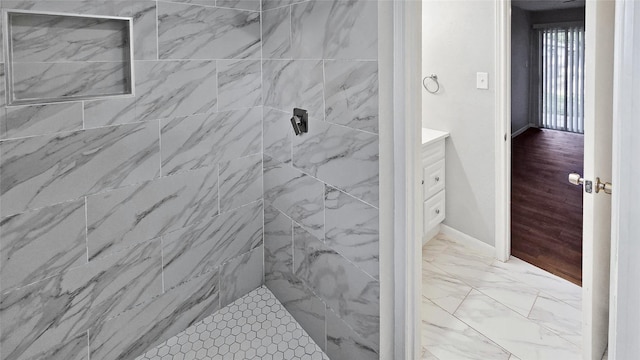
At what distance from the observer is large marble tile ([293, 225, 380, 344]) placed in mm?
1604

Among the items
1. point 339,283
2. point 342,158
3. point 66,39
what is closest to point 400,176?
point 342,158

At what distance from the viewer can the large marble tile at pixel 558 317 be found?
2.01 m

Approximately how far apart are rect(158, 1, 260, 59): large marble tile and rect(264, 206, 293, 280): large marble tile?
0.86 meters

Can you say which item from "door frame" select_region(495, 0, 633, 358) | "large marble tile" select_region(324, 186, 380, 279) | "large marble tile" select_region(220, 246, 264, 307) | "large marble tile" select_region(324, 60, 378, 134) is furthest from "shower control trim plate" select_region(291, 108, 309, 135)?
"door frame" select_region(495, 0, 633, 358)

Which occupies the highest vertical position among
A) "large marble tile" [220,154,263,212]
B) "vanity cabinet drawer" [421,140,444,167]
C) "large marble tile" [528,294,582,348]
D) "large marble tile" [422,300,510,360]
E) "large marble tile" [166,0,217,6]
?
"large marble tile" [166,0,217,6]

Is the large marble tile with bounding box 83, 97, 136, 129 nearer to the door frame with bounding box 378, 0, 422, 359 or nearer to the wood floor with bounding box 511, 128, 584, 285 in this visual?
the door frame with bounding box 378, 0, 422, 359

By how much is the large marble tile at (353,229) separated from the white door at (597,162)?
84cm

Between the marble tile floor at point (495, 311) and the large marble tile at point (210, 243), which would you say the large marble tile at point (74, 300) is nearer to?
the large marble tile at point (210, 243)

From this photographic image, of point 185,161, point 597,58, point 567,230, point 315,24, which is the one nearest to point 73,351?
point 185,161

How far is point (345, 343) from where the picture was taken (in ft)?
5.80

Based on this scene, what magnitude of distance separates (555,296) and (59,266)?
2.54 m

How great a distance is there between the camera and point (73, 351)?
1718 millimetres

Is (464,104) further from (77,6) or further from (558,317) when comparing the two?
(77,6)

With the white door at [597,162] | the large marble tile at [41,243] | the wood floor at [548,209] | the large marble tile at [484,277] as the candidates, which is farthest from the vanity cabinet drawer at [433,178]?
the large marble tile at [41,243]
